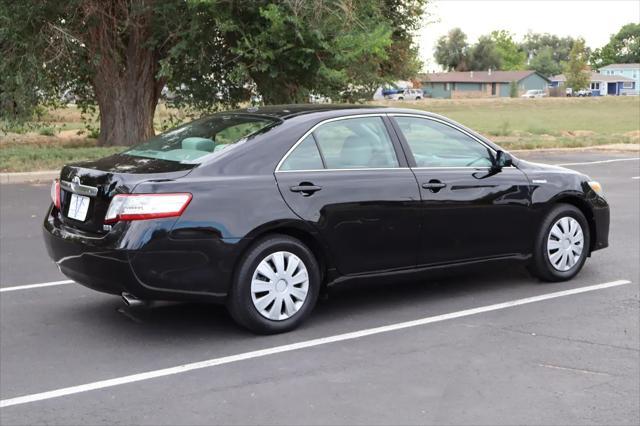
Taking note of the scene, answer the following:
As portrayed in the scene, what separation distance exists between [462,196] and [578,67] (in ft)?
382

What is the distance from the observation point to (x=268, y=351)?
18.2 ft

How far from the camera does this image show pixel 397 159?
6.52 meters

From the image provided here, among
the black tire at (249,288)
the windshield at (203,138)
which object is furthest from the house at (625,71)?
the black tire at (249,288)

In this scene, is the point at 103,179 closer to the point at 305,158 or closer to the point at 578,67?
the point at 305,158

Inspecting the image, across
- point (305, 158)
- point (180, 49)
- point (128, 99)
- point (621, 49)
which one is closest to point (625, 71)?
point (621, 49)

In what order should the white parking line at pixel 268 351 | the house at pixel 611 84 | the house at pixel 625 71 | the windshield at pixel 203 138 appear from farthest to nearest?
the house at pixel 625 71
the house at pixel 611 84
the windshield at pixel 203 138
the white parking line at pixel 268 351

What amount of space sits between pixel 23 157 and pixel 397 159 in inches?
466

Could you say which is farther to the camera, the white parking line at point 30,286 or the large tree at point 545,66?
the large tree at point 545,66

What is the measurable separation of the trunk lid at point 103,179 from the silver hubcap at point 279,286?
84cm

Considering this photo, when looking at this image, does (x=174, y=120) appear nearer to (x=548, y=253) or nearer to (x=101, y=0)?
(x=101, y=0)

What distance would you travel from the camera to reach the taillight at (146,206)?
5.44 meters

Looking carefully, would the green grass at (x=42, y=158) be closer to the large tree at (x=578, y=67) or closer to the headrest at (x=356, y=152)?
the headrest at (x=356, y=152)

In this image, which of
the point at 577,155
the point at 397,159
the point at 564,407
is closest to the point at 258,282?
the point at 397,159

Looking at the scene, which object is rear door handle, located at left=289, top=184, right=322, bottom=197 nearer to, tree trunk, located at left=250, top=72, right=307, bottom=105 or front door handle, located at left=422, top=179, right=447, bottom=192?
front door handle, located at left=422, top=179, right=447, bottom=192
